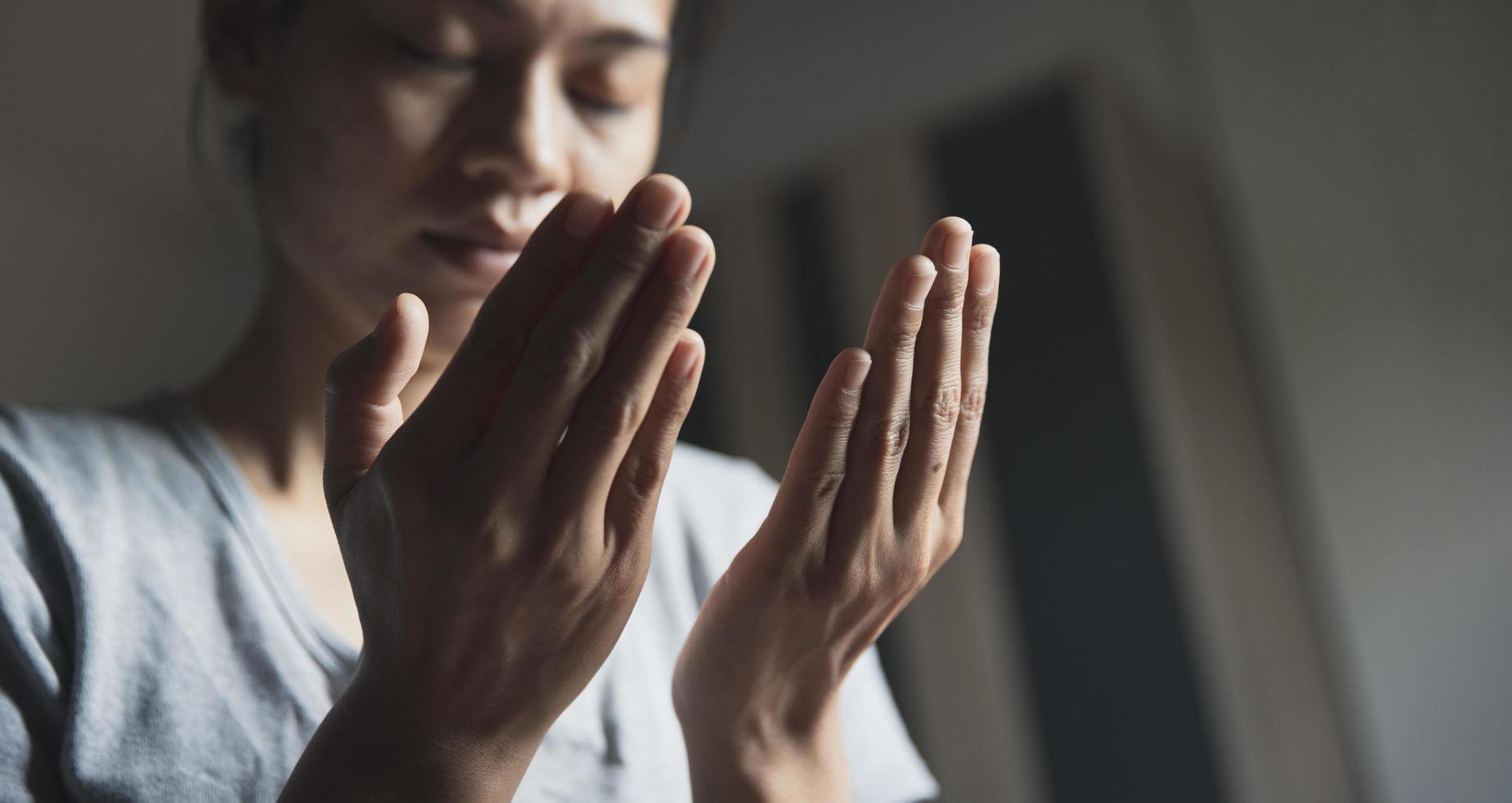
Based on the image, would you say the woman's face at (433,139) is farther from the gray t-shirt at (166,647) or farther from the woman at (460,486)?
the gray t-shirt at (166,647)

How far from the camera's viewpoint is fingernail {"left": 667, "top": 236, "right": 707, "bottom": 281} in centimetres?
32

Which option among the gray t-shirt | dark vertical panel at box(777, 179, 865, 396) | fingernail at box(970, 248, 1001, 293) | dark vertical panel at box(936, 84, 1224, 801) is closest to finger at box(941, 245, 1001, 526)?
fingernail at box(970, 248, 1001, 293)

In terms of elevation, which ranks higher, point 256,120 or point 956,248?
point 256,120

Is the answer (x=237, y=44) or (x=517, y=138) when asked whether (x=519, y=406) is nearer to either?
(x=517, y=138)

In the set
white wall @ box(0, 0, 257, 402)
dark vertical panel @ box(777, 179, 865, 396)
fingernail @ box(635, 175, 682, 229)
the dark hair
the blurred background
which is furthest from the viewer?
dark vertical panel @ box(777, 179, 865, 396)

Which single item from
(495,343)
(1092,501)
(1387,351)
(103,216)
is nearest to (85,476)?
(495,343)

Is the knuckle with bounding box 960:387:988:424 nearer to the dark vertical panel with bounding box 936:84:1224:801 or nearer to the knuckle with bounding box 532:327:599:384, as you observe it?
the knuckle with bounding box 532:327:599:384

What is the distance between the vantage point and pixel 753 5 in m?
2.13

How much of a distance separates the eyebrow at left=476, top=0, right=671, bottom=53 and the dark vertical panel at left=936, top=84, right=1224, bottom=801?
3.99 ft

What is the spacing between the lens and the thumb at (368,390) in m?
0.33

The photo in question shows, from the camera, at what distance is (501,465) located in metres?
0.33

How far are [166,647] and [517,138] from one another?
12.1 inches

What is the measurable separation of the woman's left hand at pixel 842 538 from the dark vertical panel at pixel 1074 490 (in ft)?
3.77

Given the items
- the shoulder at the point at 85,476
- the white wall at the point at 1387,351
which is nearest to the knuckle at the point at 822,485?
the shoulder at the point at 85,476
